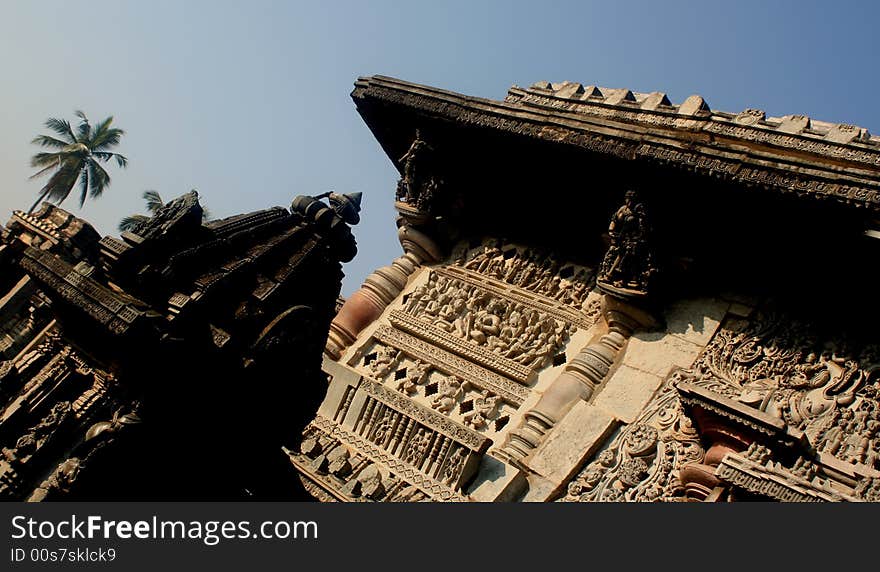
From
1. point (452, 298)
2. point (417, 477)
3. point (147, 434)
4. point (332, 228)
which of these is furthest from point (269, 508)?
point (452, 298)

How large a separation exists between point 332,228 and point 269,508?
207 centimetres

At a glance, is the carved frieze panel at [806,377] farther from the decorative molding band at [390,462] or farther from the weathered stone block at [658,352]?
the decorative molding band at [390,462]

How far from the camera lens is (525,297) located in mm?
8141

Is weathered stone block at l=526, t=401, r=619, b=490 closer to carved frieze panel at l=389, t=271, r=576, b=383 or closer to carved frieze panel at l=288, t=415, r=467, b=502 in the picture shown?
carved frieze panel at l=288, t=415, r=467, b=502

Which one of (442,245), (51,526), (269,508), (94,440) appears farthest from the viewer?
(442,245)

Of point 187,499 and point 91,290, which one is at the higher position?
point 91,290

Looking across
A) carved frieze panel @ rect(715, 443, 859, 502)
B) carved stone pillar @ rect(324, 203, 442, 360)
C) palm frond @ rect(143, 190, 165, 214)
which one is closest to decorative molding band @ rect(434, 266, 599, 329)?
carved stone pillar @ rect(324, 203, 442, 360)

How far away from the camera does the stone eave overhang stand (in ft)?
19.9

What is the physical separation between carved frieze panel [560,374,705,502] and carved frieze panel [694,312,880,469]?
485 millimetres

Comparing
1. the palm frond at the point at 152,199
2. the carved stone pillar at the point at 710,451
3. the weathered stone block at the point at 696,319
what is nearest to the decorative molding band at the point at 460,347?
the weathered stone block at the point at 696,319

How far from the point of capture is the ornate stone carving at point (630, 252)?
710cm

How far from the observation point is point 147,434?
4.19 metres

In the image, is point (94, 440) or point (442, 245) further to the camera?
point (442, 245)

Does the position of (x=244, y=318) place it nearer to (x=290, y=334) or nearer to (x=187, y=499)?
(x=290, y=334)
